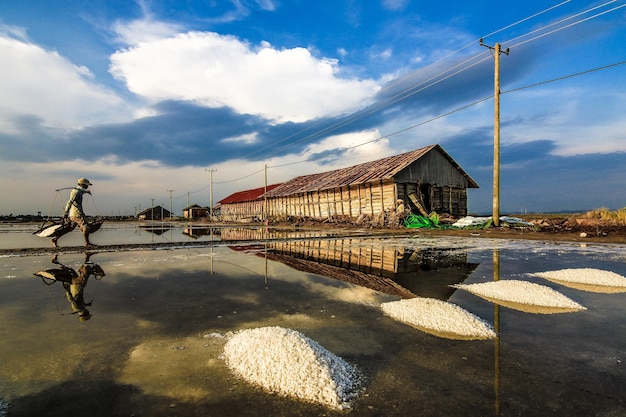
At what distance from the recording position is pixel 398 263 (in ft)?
24.0

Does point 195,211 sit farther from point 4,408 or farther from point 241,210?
point 4,408

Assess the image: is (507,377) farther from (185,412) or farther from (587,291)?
(587,291)

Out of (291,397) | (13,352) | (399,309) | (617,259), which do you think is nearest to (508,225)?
(617,259)

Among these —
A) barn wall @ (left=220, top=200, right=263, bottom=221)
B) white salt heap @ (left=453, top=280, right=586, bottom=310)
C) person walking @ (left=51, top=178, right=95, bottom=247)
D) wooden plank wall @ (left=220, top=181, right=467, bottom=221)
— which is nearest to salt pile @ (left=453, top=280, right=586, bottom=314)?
white salt heap @ (left=453, top=280, right=586, bottom=310)

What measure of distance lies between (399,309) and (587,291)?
3181mm

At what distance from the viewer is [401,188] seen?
23.5 m

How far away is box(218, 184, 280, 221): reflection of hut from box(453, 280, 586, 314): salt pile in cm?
4047

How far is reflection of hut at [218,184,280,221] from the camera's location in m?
45.7

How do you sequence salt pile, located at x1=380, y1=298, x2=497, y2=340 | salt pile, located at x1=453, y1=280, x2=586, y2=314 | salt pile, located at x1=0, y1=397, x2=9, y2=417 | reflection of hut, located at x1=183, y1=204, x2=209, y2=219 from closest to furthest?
salt pile, located at x1=0, y1=397, x2=9, y2=417, salt pile, located at x1=380, y1=298, x2=497, y2=340, salt pile, located at x1=453, y1=280, x2=586, y2=314, reflection of hut, located at x1=183, y1=204, x2=209, y2=219

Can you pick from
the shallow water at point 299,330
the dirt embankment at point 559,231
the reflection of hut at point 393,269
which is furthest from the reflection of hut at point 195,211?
the shallow water at point 299,330

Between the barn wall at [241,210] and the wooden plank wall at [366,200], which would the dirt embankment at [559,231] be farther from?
the barn wall at [241,210]

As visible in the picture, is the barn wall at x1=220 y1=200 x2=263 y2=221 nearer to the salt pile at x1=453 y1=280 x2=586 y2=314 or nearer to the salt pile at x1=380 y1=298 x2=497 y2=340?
the salt pile at x1=453 y1=280 x2=586 y2=314

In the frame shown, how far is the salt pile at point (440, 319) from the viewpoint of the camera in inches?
120

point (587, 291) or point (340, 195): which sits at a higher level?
point (340, 195)
